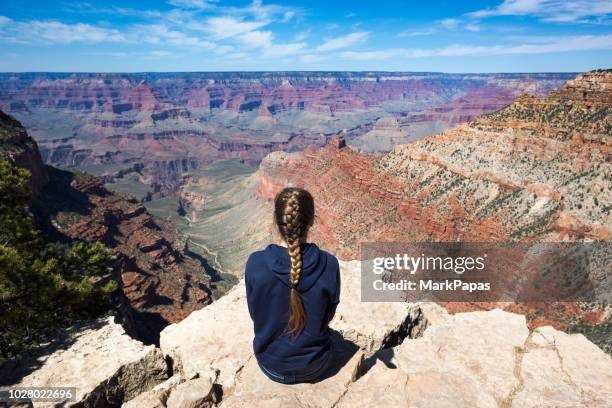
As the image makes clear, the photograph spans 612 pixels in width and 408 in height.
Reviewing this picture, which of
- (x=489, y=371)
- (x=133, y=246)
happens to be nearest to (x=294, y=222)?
(x=489, y=371)

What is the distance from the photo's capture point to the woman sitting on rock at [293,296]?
4859mm

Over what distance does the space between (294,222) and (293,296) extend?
0.97 m

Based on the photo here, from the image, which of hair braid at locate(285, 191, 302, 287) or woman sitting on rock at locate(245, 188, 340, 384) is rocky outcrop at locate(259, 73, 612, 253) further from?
hair braid at locate(285, 191, 302, 287)

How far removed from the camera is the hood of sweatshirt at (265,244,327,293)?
4.93 m

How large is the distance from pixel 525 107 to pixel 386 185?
20.3 meters

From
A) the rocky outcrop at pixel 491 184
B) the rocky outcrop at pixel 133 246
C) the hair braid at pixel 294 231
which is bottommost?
the rocky outcrop at pixel 133 246

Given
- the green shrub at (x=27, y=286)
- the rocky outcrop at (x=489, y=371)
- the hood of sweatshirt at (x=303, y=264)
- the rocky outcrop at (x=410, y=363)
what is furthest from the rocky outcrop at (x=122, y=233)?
the hood of sweatshirt at (x=303, y=264)

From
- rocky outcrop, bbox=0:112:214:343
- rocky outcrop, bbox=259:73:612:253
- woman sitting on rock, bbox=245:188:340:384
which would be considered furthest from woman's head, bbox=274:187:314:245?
rocky outcrop, bbox=259:73:612:253

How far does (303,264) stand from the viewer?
4.93 meters

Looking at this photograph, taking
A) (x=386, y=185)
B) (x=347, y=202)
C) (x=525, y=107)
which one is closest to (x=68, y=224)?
(x=347, y=202)

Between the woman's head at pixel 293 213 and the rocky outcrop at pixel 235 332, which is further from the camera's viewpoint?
the rocky outcrop at pixel 235 332

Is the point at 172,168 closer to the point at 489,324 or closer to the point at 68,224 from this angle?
the point at 68,224

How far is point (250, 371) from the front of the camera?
20.2 feet

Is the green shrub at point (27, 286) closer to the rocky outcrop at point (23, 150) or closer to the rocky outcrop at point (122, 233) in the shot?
the rocky outcrop at point (122, 233)
